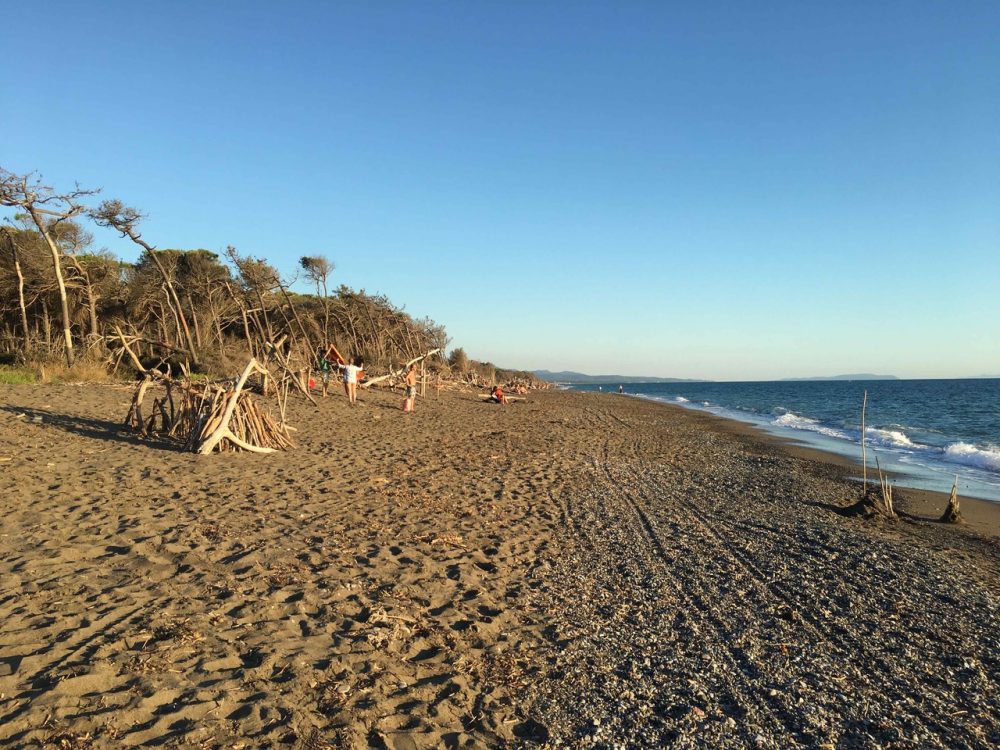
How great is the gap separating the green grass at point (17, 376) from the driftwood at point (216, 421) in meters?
8.25

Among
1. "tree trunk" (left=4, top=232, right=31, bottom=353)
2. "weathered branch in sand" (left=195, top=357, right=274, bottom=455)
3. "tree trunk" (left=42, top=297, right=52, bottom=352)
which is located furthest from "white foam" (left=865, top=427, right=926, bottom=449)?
"tree trunk" (left=4, top=232, right=31, bottom=353)

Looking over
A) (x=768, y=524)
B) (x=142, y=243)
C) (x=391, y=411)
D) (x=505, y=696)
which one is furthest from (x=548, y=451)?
(x=142, y=243)

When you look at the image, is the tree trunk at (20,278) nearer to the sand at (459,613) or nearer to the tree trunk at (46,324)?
the tree trunk at (46,324)

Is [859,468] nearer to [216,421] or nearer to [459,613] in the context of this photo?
[459,613]

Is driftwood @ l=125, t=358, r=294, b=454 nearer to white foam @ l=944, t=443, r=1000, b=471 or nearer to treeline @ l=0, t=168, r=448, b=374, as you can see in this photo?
treeline @ l=0, t=168, r=448, b=374

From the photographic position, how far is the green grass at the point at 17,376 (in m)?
16.8

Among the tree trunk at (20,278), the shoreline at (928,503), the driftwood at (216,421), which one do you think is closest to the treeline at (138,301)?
the tree trunk at (20,278)

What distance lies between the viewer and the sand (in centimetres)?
339

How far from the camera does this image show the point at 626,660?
4.32 metres

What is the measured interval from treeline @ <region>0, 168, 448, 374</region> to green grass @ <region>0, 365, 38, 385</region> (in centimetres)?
159

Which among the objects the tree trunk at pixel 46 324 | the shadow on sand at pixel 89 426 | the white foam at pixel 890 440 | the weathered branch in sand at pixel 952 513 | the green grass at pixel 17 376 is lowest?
the white foam at pixel 890 440

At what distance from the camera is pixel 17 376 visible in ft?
56.8

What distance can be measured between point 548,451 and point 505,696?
10178 mm

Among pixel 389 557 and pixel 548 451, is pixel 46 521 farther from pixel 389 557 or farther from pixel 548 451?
pixel 548 451
